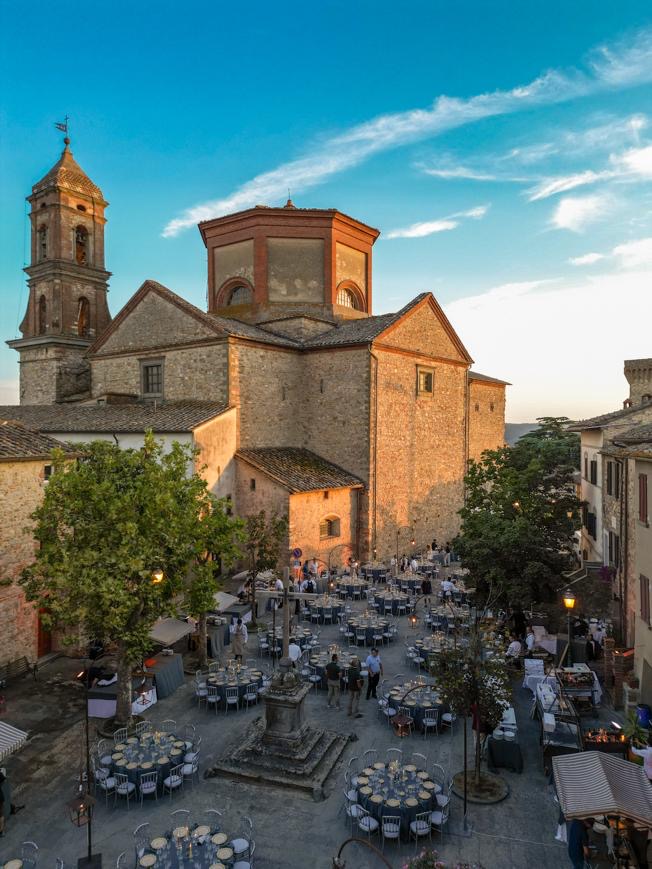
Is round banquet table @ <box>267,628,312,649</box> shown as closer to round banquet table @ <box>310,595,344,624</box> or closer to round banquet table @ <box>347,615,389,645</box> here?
round banquet table @ <box>347,615,389,645</box>

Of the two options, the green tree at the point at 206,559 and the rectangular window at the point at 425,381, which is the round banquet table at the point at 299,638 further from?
the rectangular window at the point at 425,381

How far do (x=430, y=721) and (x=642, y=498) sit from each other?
7104mm

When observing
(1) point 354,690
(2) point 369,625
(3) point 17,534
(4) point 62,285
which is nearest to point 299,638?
(2) point 369,625

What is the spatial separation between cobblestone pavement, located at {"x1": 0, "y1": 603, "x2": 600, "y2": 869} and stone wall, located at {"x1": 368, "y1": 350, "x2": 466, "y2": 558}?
15.7m

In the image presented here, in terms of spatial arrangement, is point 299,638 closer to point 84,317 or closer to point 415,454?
point 415,454

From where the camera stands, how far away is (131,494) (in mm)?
12094

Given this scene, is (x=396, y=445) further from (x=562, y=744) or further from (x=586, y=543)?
(x=562, y=744)

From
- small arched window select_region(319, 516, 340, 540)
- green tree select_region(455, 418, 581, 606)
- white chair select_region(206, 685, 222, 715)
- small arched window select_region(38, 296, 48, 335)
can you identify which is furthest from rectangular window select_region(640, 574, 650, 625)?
small arched window select_region(38, 296, 48, 335)

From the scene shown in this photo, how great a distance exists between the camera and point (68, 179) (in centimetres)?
3325

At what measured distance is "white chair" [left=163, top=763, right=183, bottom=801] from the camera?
399 inches

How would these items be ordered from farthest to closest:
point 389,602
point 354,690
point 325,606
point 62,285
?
point 62,285 → point 389,602 → point 325,606 → point 354,690

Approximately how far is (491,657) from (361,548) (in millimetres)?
15946

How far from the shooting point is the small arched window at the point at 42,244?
33781 mm

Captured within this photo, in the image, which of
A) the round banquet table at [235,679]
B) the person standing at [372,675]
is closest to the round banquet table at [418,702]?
the person standing at [372,675]
